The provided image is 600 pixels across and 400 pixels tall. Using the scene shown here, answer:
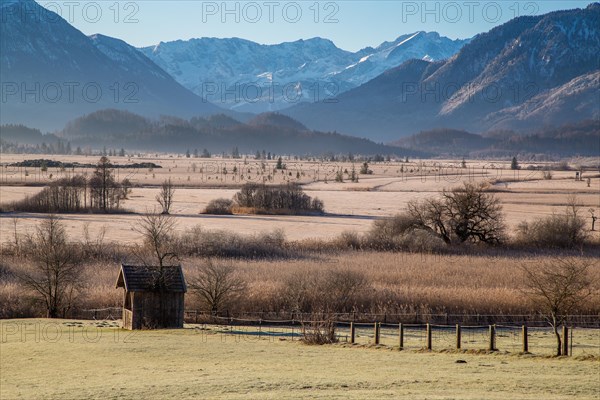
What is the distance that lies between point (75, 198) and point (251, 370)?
66.1 metres

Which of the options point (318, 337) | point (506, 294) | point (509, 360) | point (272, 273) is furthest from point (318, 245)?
point (509, 360)

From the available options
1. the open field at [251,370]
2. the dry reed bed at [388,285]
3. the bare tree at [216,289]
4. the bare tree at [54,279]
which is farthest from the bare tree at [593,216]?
the open field at [251,370]

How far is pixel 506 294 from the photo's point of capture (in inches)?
1907

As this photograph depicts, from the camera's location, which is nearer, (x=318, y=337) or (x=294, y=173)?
(x=318, y=337)

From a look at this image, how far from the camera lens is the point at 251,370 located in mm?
28984

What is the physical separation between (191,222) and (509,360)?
165 ft

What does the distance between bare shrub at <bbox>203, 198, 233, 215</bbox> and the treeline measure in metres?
9.15

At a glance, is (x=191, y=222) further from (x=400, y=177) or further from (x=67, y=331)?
(x=400, y=177)

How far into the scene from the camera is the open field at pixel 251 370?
82.1 feet

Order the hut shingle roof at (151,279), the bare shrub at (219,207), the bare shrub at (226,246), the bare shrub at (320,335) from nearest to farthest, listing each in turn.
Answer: the bare shrub at (320,335), the hut shingle roof at (151,279), the bare shrub at (226,246), the bare shrub at (219,207)

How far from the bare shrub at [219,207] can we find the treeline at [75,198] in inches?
360

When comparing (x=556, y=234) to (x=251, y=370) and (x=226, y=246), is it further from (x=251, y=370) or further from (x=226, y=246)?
(x=251, y=370)

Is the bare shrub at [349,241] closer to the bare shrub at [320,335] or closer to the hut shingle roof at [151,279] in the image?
the hut shingle roof at [151,279]

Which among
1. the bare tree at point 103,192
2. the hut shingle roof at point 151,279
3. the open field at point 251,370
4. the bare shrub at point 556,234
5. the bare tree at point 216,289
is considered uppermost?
the bare tree at point 103,192
